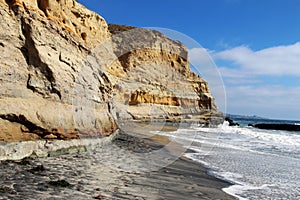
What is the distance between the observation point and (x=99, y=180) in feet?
19.2

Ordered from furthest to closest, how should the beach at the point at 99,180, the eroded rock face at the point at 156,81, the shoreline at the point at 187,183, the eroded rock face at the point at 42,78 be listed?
the eroded rock face at the point at 156,81, the eroded rock face at the point at 42,78, the shoreline at the point at 187,183, the beach at the point at 99,180

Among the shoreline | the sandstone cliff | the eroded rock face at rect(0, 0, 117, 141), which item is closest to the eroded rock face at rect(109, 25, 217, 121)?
the sandstone cliff

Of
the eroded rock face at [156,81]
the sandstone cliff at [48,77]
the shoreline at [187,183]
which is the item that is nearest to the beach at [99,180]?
the shoreline at [187,183]

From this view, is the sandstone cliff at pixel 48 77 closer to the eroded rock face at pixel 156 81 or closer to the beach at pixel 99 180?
the beach at pixel 99 180

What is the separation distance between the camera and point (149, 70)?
149ft

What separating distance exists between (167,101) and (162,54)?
475 inches

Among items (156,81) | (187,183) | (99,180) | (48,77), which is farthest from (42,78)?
(156,81)

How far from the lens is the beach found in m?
4.73

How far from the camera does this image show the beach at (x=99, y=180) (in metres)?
4.73

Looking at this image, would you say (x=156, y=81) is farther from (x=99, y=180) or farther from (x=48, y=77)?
(x=99, y=180)

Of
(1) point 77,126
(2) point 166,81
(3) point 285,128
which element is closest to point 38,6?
(1) point 77,126

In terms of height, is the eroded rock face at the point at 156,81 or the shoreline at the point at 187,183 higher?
the eroded rock face at the point at 156,81

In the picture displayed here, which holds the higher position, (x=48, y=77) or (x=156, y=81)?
(x=156, y=81)

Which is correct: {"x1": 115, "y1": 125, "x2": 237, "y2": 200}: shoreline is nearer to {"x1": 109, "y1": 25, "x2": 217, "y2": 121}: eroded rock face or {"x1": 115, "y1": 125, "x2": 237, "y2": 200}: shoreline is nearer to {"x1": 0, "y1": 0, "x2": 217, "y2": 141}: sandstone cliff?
{"x1": 0, "y1": 0, "x2": 217, "y2": 141}: sandstone cliff
